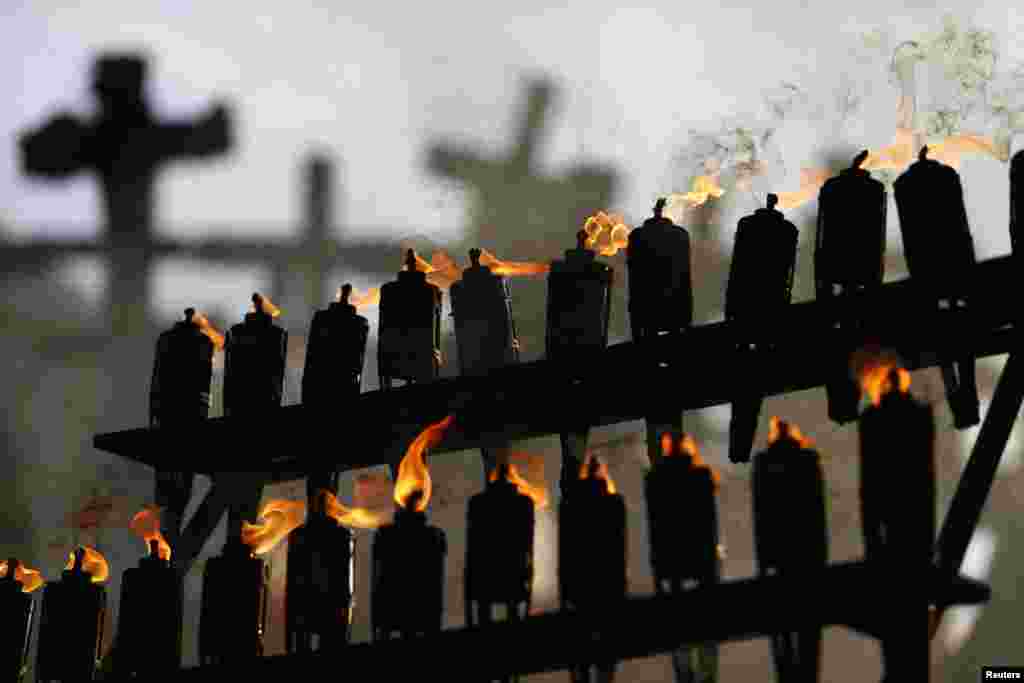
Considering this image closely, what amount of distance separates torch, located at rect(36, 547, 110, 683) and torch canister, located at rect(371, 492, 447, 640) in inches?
56.3

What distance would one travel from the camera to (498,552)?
3.93 meters

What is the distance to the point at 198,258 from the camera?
11031 millimetres

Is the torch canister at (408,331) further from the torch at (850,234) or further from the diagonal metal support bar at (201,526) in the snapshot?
the torch at (850,234)

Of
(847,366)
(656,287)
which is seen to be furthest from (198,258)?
(847,366)

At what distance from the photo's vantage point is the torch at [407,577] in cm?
393

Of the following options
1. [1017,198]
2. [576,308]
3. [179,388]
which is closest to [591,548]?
[576,308]

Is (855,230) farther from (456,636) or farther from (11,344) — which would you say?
(11,344)

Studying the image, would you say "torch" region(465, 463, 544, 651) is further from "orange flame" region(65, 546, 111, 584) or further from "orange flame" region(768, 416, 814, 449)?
"orange flame" region(65, 546, 111, 584)

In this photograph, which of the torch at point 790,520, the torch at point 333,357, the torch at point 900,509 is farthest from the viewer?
the torch at point 333,357

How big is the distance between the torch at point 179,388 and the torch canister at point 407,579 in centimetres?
124

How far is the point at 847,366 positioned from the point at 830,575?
0.84m

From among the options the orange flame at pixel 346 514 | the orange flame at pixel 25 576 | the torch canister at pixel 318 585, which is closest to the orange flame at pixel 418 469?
the orange flame at pixel 346 514

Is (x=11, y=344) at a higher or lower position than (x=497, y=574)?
higher

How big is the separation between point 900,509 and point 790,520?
36 cm
